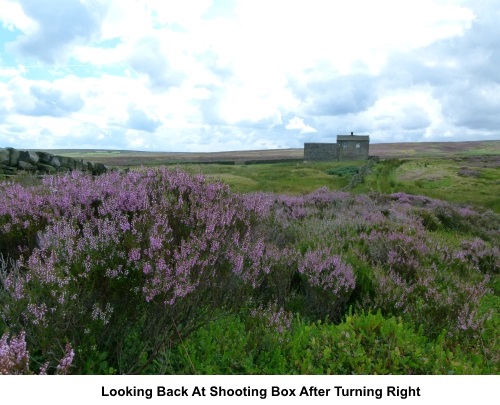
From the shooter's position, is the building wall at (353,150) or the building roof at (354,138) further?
the building wall at (353,150)

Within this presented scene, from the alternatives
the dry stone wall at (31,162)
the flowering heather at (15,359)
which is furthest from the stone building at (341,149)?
the flowering heather at (15,359)

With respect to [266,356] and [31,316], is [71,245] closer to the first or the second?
[31,316]

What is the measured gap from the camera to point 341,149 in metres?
71.5

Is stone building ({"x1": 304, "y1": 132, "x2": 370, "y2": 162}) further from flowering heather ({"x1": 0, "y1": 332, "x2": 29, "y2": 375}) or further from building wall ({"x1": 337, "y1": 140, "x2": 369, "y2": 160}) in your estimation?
flowering heather ({"x1": 0, "y1": 332, "x2": 29, "y2": 375})

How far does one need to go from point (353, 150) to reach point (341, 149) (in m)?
1.98

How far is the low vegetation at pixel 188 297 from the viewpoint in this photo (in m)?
3.21

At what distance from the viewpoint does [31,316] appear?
2980 millimetres

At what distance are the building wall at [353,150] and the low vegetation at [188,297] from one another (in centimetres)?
6560

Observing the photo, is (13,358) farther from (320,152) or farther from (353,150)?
(320,152)

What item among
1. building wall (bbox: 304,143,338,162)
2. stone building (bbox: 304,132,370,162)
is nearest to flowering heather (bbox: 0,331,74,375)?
stone building (bbox: 304,132,370,162)

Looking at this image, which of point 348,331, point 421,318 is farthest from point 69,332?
point 421,318

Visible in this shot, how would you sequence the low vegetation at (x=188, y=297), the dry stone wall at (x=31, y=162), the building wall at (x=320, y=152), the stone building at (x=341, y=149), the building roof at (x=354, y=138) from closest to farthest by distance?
1. the low vegetation at (x=188, y=297)
2. the dry stone wall at (x=31, y=162)
3. the building roof at (x=354, y=138)
4. the stone building at (x=341, y=149)
5. the building wall at (x=320, y=152)

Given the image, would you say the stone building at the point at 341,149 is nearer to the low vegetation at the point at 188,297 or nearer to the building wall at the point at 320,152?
the building wall at the point at 320,152
